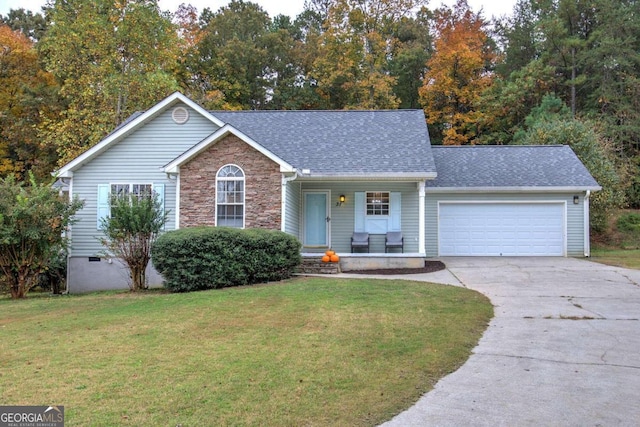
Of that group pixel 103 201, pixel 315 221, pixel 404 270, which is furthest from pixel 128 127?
pixel 404 270

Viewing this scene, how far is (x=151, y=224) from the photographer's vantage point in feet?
39.8

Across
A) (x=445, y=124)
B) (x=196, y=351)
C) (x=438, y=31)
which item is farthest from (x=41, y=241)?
(x=438, y=31)

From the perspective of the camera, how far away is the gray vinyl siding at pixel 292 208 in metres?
14.0

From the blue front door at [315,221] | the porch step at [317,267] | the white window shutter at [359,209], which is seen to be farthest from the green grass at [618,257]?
the blue front door at [315,221]

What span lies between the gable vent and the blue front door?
14.5 feet

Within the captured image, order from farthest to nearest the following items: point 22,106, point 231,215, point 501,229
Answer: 1. point 22,106
2. point 501,229
3. point 231,215

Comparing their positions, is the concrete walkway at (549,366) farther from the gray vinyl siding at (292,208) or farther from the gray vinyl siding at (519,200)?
the gray vinyl siding at (519,200)

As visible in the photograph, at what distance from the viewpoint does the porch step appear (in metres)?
13.7

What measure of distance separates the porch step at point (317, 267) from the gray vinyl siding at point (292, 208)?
3.45 ft

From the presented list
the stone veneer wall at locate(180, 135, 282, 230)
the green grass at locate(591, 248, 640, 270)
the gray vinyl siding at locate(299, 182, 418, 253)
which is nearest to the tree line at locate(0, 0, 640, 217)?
the green grass at locate(591, 248, 640, 270)

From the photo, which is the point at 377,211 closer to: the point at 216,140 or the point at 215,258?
the point at 216,140

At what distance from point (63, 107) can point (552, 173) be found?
24.5m

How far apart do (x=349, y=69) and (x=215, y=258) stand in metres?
21.5

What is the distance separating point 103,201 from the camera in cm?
1488
